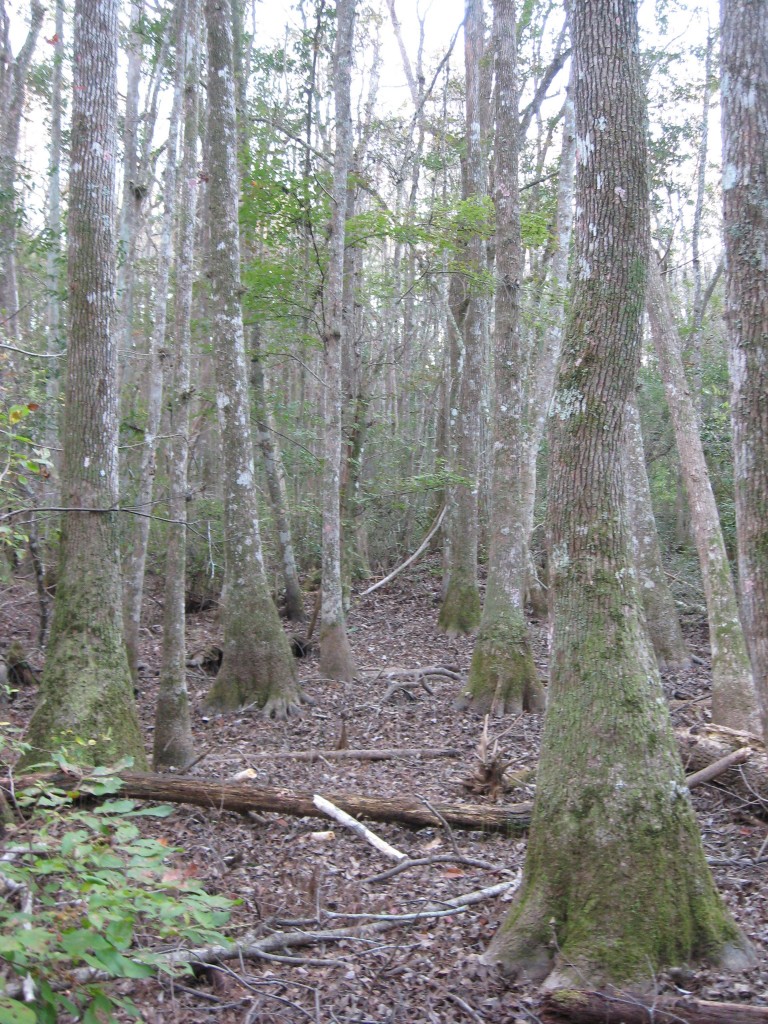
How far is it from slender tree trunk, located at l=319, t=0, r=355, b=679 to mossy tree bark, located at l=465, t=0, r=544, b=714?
86.5 inches

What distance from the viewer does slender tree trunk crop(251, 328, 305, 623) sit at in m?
14.1

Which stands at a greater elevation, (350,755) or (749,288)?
(749,288)

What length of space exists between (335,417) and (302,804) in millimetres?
6357

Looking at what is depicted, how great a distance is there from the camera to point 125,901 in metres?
2.79

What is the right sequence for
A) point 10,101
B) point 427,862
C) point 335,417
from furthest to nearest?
point 10,101
point 335,417
point 427,862

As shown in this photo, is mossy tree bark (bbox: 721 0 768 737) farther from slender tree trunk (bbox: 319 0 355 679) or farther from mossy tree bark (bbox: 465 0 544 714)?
Answer: slender tree trunk (bbox: 319 0 355 679)

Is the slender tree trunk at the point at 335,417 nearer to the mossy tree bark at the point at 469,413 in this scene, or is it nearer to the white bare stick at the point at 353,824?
the mossy tree bark at the point at 469,413

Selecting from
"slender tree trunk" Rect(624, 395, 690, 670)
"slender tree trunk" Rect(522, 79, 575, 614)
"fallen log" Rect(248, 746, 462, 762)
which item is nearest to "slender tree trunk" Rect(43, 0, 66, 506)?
"fallen log" Rect(248, 746, 462, 762)

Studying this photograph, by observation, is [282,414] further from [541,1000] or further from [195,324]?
[541,1000]

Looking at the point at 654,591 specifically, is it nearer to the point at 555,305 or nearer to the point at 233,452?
the point at 555,305

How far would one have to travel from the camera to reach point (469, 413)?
48.8 ft

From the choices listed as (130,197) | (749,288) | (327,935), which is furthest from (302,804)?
(130,197)

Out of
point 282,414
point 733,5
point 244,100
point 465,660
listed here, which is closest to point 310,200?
point 244,100

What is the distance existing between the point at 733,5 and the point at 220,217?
7172 mm
